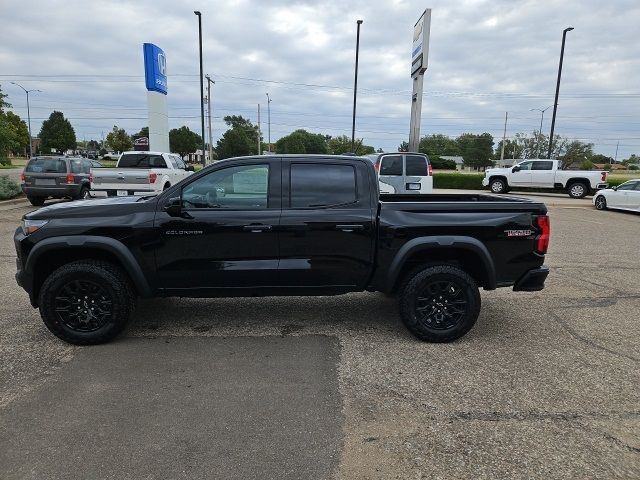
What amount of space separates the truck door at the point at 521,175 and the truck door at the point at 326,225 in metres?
21.8

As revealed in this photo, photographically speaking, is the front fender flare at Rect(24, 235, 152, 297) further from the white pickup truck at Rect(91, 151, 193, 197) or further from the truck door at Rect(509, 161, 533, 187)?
the truck door at Rect(509, 161, 533, 187)

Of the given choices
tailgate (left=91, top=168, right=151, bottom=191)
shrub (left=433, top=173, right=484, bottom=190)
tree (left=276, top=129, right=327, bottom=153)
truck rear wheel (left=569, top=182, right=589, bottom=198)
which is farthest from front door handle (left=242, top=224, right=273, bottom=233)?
tree (left=276, top=129, right=327, bottom=153)

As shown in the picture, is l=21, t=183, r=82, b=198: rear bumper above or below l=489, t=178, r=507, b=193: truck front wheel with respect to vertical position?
below

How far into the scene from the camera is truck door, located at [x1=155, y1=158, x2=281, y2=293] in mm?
4180

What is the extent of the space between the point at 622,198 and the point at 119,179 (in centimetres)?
1732

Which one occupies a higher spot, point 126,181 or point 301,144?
point 301,144

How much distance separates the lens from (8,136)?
52.6 ft

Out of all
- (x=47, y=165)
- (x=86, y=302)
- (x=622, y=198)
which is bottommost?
(x=86, y=302)

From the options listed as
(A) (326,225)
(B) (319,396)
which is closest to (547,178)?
(A) (326,225)

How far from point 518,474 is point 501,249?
228 cm

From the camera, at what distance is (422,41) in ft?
67.0

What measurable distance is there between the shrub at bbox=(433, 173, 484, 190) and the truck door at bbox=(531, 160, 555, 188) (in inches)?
255

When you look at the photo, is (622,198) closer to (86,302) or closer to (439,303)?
(439,303)

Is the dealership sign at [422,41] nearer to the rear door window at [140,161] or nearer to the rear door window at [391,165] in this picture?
the rear door window at [391,165]
